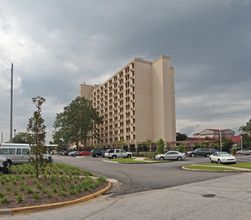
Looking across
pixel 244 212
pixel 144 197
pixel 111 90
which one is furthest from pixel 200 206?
pixel 111 90

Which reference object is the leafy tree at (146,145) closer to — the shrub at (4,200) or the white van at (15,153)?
the white van at (15,153)

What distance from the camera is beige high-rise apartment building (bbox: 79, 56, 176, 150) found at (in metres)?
69.5

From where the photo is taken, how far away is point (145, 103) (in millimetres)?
72938

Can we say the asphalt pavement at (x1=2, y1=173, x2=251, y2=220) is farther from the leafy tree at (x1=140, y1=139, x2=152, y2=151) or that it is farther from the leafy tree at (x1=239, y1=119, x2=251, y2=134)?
the leafy tree at (x1=239, y1=119, x2=251, y2=134)

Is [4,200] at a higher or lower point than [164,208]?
higher

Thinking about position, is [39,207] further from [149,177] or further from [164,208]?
[149,177]

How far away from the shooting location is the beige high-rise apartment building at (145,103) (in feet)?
228

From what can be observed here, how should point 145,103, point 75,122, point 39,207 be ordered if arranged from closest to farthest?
point 39,207 < point 145,103 < point 75,122

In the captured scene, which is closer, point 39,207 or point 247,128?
point 39,207

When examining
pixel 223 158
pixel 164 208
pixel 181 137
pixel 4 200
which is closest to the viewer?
pixel 164 208

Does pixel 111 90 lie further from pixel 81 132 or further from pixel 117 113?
pixel 81 132

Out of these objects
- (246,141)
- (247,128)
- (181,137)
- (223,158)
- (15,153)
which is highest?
(247,128)

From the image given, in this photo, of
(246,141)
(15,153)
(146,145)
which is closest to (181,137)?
(246,141)

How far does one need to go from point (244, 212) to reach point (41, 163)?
9.26 metres
